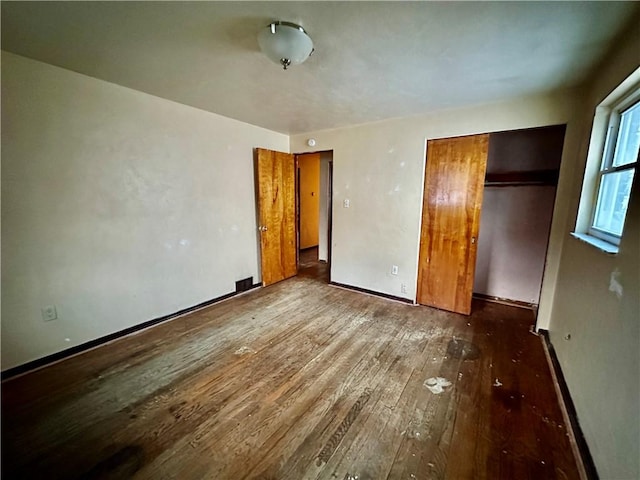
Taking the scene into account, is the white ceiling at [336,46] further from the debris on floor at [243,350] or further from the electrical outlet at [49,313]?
the debris on floor at [243,350]

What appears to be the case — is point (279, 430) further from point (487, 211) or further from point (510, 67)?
point (487, 211)

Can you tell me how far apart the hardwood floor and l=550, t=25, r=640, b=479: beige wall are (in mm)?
240

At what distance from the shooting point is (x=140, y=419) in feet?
5.19

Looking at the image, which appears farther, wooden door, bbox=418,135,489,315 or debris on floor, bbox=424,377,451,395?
wooden door, bbox=418,135,489,315

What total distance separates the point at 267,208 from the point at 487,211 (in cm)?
293

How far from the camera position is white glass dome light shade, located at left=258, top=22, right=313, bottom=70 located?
4.76 feet

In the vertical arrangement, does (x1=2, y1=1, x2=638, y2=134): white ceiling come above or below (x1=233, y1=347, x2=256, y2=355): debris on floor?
above

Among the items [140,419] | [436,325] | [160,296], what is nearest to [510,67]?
[436,325]

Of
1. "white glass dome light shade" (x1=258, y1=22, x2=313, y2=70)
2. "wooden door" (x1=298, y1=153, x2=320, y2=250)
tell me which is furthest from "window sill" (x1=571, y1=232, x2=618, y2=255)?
"wooden door" (x1=298, y1=153, x2=320, y2=250)

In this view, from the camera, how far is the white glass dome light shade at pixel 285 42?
57.1 inches

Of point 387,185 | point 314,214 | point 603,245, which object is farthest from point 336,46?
point 314,214

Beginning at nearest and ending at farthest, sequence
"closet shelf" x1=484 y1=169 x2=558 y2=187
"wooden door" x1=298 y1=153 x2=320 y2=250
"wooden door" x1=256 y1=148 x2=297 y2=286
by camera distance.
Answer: "closet shelf" x1=484 y1=169 x2=558 y2=187
"wooden door" x1=256 y1=148 x2=297 y2=286
"wooden door" x1=298 y1=153 x2=320 y2=250

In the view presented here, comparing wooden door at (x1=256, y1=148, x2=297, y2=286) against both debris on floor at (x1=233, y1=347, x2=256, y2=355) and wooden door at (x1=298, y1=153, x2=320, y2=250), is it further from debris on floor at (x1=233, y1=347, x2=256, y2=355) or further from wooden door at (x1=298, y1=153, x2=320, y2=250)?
wooden door at (x1=298, y1=153, x2=320, y2=250)

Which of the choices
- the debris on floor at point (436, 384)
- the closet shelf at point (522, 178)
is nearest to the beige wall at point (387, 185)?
the closet shelf at point (522, 178)
